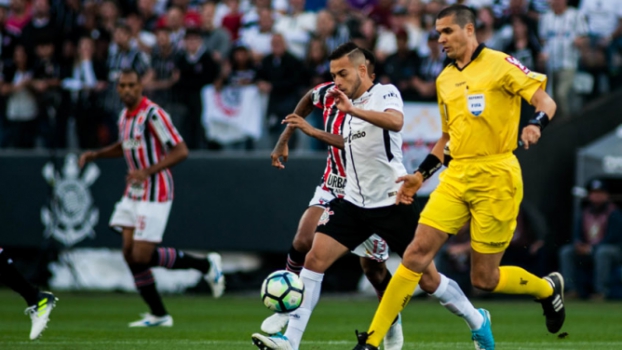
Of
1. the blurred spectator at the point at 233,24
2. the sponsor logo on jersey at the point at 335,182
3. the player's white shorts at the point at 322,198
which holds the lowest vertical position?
the player's white shorts at the point at 322,198

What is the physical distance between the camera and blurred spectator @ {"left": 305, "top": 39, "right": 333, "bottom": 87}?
1537 cm

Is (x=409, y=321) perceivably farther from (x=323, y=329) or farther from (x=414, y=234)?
(x=414, y=234)

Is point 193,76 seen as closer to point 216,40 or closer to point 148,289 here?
point 216,40

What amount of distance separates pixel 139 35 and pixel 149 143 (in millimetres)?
6440

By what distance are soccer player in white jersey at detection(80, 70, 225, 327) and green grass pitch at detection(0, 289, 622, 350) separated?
0.64 metres

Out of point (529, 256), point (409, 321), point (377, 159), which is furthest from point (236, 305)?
point (377, 159)

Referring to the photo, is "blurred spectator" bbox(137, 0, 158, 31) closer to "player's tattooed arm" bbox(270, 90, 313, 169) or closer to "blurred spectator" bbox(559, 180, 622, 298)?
"blurred spectator" bbox(559, 180, 622, 298)

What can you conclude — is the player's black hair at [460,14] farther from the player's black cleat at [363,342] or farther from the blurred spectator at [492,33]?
the blurred spectator at [492,33]

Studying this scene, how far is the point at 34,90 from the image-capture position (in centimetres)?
1688

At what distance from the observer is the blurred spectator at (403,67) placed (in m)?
15.2

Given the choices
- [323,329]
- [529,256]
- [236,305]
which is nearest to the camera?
[323,329]

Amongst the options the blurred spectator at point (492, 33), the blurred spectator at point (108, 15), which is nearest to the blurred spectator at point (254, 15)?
the blurred spectator at point (108, 15)

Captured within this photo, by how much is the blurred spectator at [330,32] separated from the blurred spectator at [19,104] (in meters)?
4.77

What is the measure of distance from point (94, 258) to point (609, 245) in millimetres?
A: 7884
